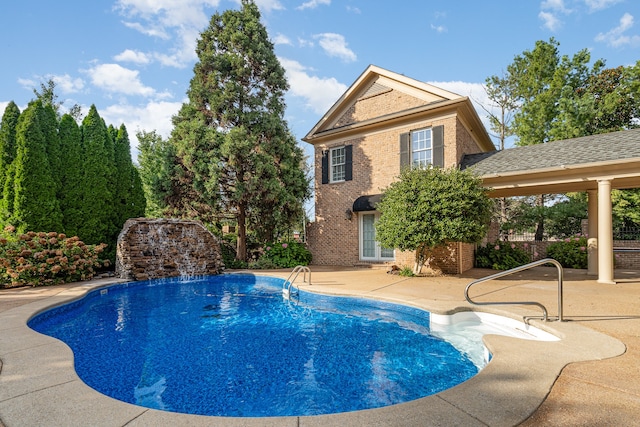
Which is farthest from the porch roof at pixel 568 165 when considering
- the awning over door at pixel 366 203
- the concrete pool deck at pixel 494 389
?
the concrete pool deck at pixel 494 389

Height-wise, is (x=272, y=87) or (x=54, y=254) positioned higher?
(x=272, y=87)

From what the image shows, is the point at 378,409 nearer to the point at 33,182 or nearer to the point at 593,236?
the point at 593,236

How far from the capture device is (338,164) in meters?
13.7

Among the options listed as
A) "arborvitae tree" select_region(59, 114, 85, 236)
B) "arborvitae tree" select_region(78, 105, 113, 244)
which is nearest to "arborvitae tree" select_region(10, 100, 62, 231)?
"arborvitae tree" select_region(59, 114, 85, 236)

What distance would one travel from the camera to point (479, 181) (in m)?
8.95

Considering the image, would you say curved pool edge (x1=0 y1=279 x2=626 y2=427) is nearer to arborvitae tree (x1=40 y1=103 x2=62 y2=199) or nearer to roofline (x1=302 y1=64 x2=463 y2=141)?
arborvitae tree (x1=40 y1=103 x2=62 y2=199)

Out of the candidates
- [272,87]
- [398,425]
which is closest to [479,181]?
[398,425]

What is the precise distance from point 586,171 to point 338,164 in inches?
325

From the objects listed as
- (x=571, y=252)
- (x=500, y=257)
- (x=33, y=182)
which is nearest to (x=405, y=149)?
(x=500, y=257)

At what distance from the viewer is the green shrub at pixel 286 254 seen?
13.0 metres

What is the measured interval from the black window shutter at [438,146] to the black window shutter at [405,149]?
0.92m

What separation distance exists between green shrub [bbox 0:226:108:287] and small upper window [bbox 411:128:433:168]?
434 inches

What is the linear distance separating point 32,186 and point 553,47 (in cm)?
2626

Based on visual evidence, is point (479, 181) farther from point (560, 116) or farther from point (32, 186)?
point (560, 116)
